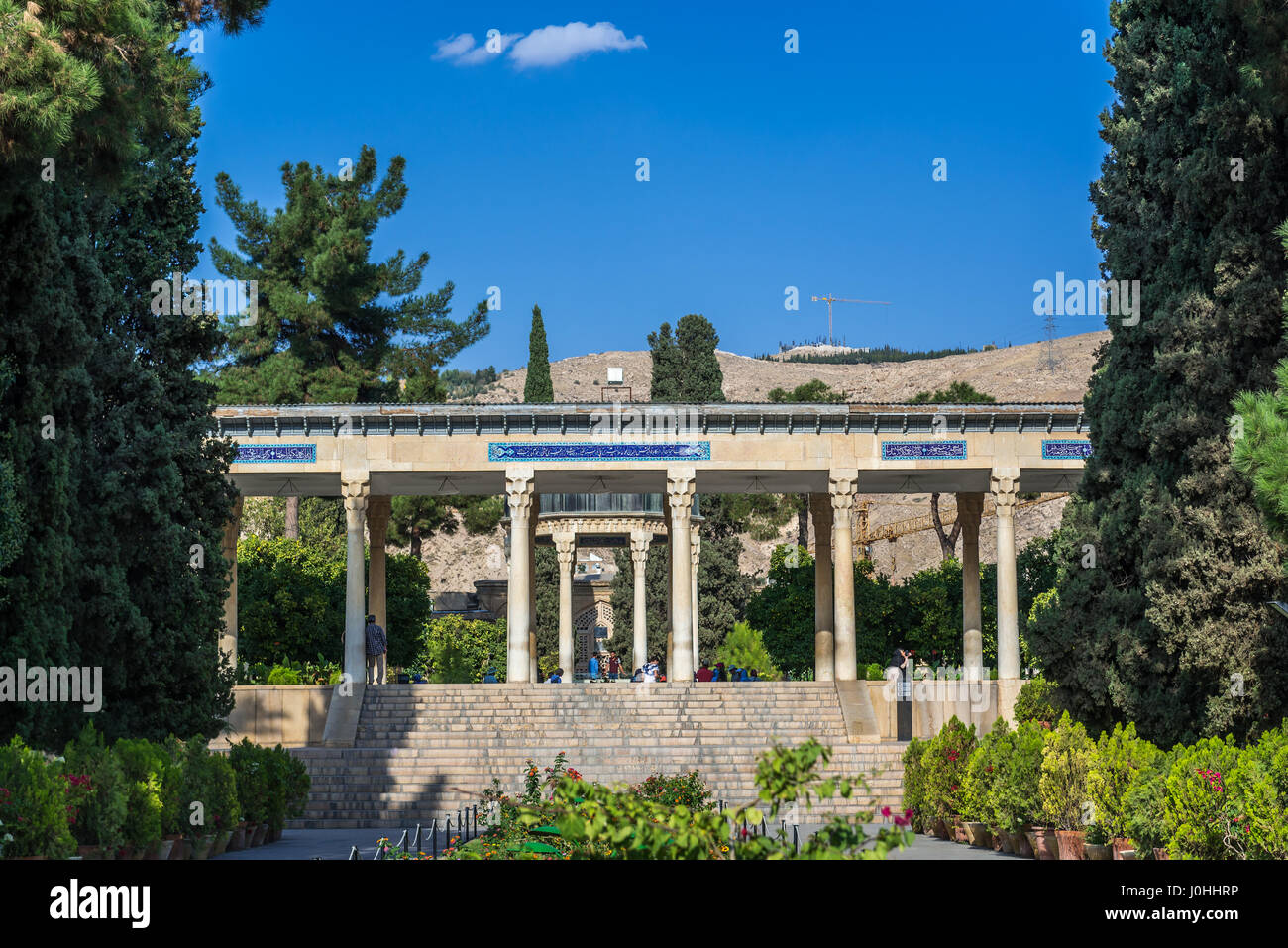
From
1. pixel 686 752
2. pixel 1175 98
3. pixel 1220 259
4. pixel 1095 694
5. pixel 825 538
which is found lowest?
pixel 686 752

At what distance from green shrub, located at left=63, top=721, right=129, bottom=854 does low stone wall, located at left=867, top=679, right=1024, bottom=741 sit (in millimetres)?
A: 19907

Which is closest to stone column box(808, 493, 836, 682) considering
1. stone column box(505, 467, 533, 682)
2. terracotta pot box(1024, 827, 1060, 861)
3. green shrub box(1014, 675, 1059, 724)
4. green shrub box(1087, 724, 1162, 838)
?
stone column box(505, 467, 533, 682)

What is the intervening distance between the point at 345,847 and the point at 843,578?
1680cm

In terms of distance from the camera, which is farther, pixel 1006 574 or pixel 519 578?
pixel 1006 574

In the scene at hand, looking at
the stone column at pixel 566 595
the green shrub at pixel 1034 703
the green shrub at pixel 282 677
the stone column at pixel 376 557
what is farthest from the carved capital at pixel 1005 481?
the green shrub at pixel 282 677

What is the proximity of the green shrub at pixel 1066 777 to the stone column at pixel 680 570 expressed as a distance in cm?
1679

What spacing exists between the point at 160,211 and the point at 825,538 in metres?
20.3

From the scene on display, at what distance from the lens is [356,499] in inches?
1284

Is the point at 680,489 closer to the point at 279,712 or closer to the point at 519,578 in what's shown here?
the point at 519,578

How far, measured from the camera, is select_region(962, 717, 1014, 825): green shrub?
17.7 m

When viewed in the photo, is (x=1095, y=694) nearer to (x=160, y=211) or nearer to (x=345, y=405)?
(x=160, y=211)

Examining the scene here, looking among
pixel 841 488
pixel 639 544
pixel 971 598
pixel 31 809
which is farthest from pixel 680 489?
pixel 31 809
